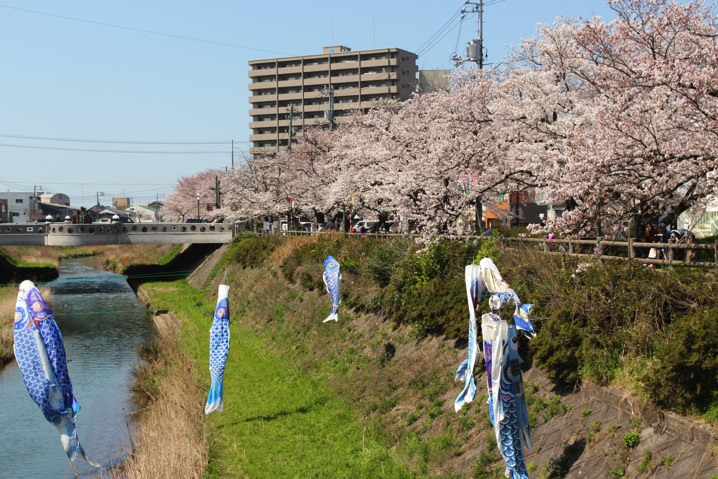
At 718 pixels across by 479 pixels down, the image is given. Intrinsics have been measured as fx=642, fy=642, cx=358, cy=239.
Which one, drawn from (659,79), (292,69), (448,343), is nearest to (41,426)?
(448,343)

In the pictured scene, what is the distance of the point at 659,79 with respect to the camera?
1168 cm

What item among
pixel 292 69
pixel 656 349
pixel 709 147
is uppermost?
pixel 292 69

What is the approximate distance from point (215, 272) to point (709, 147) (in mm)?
39946

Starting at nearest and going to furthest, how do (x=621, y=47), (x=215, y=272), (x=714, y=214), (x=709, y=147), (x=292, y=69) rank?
(x=709, y=147), (x=621, y=47), (x=714, y=214), (x=215, y=272), (x=292, y=69)

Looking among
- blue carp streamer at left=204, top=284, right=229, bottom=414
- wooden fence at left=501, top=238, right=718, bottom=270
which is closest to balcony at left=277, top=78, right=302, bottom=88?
wooden fence at left=501, top=238, right=718, bottom=270

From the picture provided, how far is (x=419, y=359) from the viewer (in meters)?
17.5

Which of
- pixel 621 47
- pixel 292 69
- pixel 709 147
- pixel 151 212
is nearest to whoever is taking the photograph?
pixel 709 147

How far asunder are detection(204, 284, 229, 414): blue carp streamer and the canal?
8.77 ft

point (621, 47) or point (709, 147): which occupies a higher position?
point (621, 47)

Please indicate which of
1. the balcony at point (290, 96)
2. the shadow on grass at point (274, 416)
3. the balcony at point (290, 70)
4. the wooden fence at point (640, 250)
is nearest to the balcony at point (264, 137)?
the balcony at point (290, 96)

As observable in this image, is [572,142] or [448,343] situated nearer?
[572,142]

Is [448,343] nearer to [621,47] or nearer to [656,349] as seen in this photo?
[656,349]

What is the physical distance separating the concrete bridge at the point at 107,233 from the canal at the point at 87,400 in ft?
19.8

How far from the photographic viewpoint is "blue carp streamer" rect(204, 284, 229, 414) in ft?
57.2
